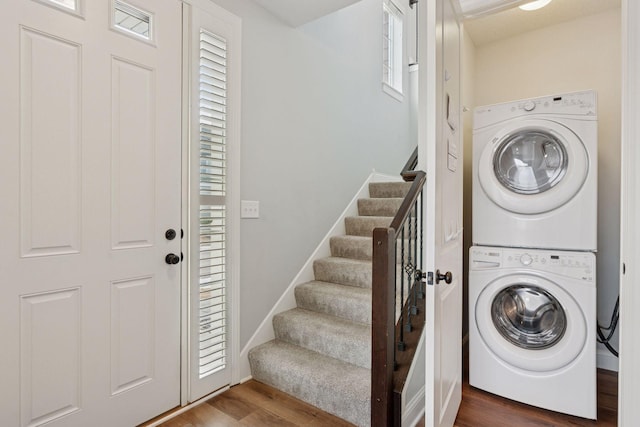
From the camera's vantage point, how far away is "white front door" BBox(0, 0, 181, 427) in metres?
1.36

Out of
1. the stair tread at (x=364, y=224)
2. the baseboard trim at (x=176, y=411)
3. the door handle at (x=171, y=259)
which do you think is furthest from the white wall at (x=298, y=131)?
the door handle at (x=171, y=259)

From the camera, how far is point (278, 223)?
8.29 ft

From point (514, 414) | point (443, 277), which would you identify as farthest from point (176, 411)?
point (514, 414)

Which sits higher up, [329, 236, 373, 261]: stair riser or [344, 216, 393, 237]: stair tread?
[344, 216, 393, 237]: stair tread

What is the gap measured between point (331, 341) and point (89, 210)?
1517 millimetres

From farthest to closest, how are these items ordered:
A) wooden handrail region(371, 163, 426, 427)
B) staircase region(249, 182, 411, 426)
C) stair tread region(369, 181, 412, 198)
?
stair tread region(369, 181, 412, 198) → staircase region(249, 182, 411, 426) → wooden handrail region(371, 163, 426, 427)

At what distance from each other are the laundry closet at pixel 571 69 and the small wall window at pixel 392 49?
43.6 inches

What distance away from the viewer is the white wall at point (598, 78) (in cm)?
254

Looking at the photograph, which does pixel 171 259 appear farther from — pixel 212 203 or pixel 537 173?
pixel 537 173

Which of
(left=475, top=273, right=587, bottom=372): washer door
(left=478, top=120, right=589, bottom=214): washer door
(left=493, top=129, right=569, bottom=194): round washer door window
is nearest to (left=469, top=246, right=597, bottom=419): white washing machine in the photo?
(left=475, top=273, right=587, bottom=372): washer door

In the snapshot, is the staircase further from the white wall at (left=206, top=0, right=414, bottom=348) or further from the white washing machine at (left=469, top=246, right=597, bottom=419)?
the white washing machine at (left=469, top=246, right=597, bottom=419)

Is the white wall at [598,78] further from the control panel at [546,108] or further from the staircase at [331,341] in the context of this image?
the staircase at [331,341]

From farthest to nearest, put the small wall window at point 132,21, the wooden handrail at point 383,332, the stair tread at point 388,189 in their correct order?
the stair tread at point 388,189
the small wall window at point 132,21
the wooden handrail at point 383,332

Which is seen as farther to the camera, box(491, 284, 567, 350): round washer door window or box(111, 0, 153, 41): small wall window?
box(491, 284, 567, 350): round washer door window
